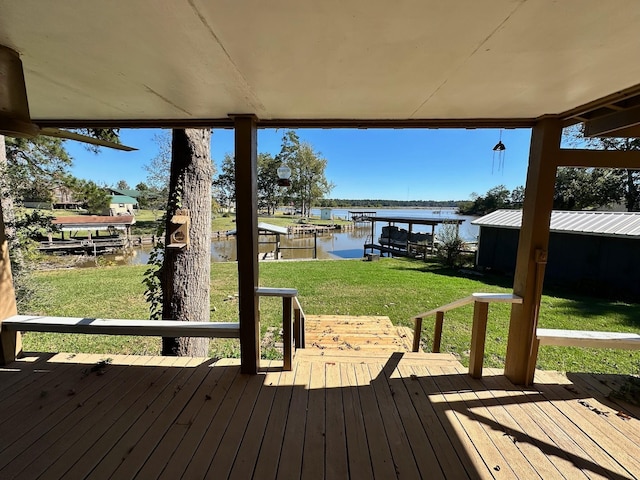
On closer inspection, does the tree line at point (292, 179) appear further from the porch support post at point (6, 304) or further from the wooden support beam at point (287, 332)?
the wooden support beam at point (287, 332)

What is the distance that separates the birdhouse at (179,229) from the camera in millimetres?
3257

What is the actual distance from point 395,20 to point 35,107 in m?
2.70

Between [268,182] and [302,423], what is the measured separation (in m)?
32.8

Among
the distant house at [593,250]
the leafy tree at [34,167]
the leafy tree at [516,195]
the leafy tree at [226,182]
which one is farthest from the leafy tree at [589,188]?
the leafy tree at [226,182]

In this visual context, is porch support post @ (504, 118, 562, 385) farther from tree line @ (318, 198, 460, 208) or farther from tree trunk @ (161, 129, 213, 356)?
tree line @ (318, 198, 460, 208)

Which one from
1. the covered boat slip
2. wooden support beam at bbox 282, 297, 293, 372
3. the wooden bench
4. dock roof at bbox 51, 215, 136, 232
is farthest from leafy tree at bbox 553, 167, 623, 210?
dock roof at bbox 51, 215, 136, 232

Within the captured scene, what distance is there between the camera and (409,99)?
1933 millimetres

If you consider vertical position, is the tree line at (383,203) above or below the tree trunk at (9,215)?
above

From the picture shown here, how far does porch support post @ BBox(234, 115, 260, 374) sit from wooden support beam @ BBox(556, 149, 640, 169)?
2.43m

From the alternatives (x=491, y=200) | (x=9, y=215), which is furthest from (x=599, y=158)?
(x=491, y=200)

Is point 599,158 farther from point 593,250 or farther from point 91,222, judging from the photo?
point 91,222

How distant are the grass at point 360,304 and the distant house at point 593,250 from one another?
4.29 feet

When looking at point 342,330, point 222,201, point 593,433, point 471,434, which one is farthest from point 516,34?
point 222,201

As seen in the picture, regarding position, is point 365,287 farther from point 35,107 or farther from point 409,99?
point 35,107
